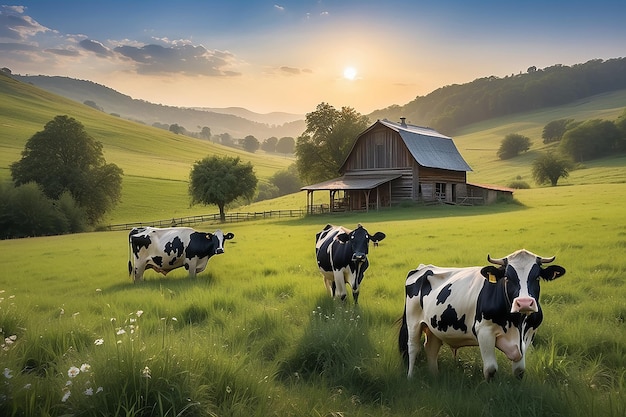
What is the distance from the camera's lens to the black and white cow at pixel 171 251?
12.2 meters

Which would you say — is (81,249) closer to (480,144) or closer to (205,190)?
(205,190)

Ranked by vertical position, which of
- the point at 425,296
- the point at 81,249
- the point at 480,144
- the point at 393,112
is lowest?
the point at 81,249

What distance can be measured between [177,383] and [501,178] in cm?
7428

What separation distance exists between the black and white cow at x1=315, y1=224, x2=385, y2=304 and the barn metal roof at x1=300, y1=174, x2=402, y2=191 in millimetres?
29292

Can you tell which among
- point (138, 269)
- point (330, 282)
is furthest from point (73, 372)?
point (138, 269)

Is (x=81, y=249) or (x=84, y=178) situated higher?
(x=84, y=178)

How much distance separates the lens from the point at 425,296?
4910 millimetres

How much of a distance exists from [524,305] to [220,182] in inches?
1611

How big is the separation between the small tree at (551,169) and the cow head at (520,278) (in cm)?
6121

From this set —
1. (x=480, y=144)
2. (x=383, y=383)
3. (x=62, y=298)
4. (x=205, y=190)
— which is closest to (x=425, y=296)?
(x=383, y=383)

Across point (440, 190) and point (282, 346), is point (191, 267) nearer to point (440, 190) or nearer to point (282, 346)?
point (282, 346)

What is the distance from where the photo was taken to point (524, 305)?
12.0 ft

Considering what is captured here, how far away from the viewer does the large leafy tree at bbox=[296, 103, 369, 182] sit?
51750mm

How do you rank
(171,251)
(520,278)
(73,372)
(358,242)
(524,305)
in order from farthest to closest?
(171,251) → (358,242) → (520,278) → (524,305) → (73,372)
